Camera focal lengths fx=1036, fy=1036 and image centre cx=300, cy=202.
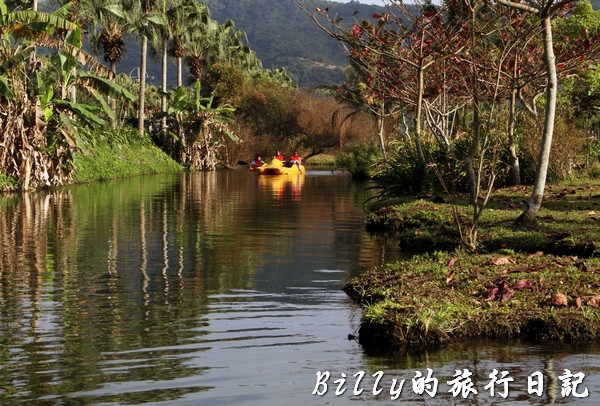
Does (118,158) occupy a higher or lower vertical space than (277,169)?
higher

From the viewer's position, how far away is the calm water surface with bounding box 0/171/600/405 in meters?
8.48

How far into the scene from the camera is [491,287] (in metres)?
11.6

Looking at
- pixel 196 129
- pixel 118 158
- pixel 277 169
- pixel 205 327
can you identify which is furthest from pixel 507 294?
pixel 196 129

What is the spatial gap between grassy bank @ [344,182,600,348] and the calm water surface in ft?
1.09

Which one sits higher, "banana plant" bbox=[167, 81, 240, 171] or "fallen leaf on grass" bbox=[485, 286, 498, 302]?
"banana plant" bbox=[167, 81, 240, 171]

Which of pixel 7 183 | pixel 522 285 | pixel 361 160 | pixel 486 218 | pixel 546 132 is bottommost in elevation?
pixel 522 285

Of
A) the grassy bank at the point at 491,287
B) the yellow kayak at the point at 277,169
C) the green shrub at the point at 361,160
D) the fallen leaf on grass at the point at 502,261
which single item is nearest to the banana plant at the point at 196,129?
the yellow kayak at the point at 277,169

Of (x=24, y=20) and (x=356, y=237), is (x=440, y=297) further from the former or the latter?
(x=24, y=20)

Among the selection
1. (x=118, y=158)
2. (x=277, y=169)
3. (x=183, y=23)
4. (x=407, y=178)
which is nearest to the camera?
(x=407, y=178)

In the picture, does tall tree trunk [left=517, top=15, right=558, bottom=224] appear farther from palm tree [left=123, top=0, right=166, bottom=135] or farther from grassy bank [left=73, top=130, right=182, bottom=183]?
palm tree [left=123, top=0, right=166, bottom=135]

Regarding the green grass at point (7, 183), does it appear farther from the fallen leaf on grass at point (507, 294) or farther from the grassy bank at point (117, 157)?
the fallen leaf on grass at point (507, 294)

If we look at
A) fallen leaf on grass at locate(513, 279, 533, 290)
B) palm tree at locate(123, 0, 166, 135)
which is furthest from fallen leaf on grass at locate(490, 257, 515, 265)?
palm tree at locate(123, 0, 166, 135)

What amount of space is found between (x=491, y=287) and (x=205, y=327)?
3216 mm

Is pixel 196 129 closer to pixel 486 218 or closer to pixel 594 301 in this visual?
pixel 486 218
